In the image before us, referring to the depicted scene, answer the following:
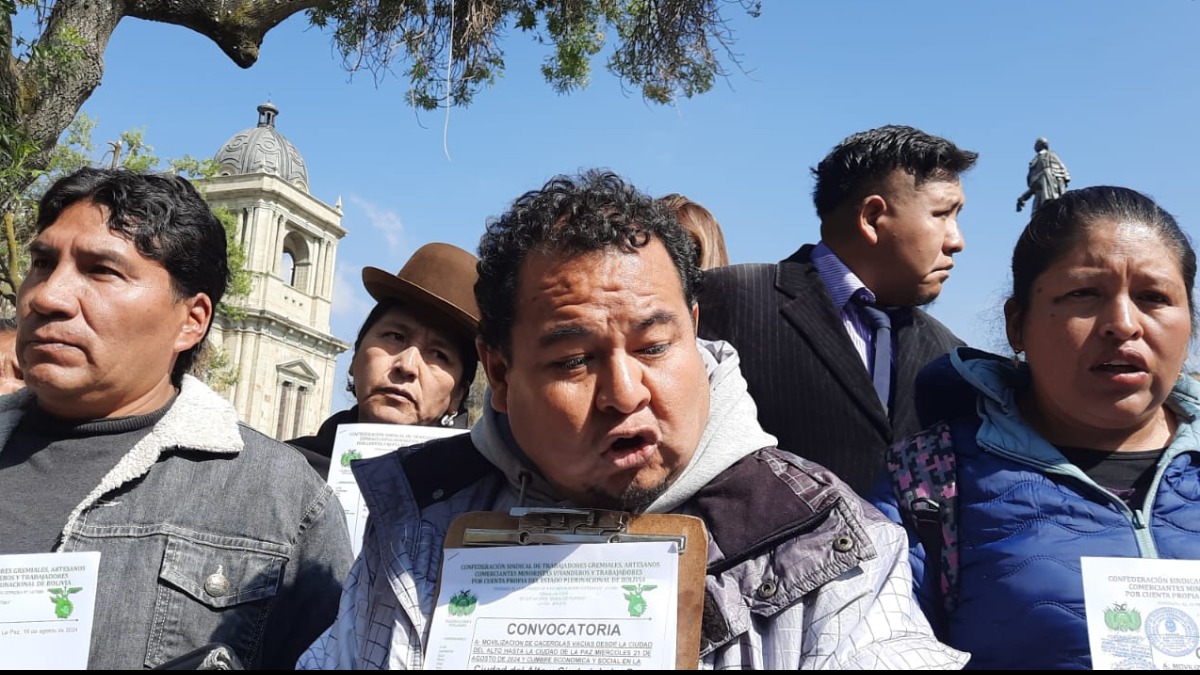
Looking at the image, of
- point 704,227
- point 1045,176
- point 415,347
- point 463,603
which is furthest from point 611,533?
point 1045,176

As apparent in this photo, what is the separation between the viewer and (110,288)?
271 cm

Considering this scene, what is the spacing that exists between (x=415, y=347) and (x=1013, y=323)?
7.29 feet

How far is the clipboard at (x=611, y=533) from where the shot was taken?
73.7 inches

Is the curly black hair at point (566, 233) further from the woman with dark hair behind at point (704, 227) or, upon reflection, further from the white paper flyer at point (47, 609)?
the woman with dark hair behind at point (704, 227)

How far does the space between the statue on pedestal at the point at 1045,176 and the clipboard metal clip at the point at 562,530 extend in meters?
6.63

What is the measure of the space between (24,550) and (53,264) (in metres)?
0.77

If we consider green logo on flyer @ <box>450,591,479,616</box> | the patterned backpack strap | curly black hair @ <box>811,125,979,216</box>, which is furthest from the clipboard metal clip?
curly black hair @ <box>811,125,979,216</box>

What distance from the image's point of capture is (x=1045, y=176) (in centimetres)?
769

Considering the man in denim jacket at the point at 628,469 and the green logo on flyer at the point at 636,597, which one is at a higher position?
the man in denim jacket at the point at 628,469

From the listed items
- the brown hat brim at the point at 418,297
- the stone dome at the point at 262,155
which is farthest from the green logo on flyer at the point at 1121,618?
the stone dome at the point at 262,155

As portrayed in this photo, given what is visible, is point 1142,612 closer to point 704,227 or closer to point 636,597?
point 636,597

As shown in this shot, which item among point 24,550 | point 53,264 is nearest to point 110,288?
point 53,264

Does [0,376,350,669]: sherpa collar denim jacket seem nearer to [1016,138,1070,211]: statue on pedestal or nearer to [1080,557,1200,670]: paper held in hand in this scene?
[1080,557,1200,670]: paper held in hand

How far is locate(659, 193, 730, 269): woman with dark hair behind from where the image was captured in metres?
4.39
